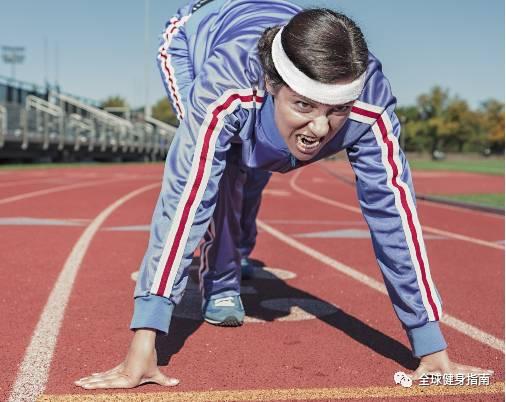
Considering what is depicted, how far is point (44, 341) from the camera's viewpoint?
360cm

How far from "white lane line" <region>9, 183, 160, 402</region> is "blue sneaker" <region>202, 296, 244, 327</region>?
0.83m

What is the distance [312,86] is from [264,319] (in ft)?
6.33

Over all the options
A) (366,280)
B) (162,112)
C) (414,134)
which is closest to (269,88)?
(366,280)

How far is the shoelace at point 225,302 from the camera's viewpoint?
13.7 ft

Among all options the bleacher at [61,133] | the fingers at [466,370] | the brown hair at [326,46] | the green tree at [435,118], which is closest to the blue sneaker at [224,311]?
the fingers at [466,370]

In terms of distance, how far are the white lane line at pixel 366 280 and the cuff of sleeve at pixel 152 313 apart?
1.81 metres

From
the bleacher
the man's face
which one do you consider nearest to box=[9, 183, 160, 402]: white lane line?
the man's face

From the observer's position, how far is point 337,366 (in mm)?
3318

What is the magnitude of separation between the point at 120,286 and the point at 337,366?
2263mm

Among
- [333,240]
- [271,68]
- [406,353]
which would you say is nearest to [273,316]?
[406,353]

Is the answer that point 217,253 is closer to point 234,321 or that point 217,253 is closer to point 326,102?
point 234,321

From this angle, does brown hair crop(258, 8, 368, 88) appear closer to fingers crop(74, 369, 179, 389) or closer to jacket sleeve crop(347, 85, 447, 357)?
jacket sleeve crop(347, 85, 447, 357)

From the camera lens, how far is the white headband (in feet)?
8.82

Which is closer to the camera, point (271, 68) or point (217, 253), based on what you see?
point (271, 68)
